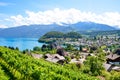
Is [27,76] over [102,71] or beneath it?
over

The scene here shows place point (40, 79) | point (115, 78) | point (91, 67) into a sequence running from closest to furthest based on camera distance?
point (40, 79) < point (115, 78) < point (91, 67)

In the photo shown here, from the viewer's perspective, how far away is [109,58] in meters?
92.9

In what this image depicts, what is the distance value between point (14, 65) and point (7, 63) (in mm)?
2097

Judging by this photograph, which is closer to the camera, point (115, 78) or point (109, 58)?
point (115, 78)

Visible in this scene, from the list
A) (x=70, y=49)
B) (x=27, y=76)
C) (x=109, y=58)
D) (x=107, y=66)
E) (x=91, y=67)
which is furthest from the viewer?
(x=70, y=49)

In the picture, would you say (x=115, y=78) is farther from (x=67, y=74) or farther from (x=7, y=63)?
(x=7, y=63)

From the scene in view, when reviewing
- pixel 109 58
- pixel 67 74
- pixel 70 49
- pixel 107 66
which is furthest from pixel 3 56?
pixel 70 49

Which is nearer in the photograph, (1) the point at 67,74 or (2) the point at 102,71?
(1) the point at 67,74

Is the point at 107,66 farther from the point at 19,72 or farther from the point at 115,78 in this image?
the point at 19,72

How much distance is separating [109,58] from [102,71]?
34301 millimetres

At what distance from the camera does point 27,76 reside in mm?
27266

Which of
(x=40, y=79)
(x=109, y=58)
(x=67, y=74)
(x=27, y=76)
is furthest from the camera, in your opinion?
(x=109, y=58)

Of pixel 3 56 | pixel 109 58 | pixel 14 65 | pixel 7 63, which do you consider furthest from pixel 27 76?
pixel 109 58

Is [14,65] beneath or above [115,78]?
above
